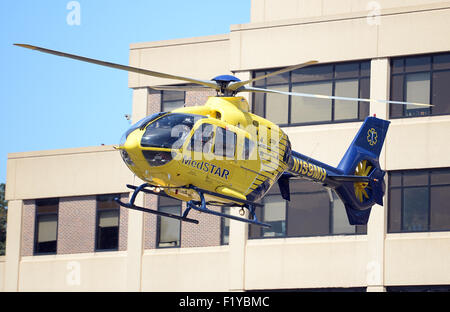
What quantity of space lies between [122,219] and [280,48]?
35.8ft

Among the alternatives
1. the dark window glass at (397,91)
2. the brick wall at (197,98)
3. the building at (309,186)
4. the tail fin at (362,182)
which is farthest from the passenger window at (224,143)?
the brick wall at (197,98)

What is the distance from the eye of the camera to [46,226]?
4484cm

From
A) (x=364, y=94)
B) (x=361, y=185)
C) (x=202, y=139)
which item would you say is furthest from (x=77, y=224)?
(x=202, y=139)

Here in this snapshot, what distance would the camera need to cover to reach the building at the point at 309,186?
3716 centimetres

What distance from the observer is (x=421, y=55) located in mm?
37750

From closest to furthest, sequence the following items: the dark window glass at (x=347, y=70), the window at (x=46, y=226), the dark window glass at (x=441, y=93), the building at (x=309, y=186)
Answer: the building at (x=309, y=186) < the dark window glass at (x=441, y=93) < the dark window glass at (x=347, y=70) < the window at (x=46, y=226)

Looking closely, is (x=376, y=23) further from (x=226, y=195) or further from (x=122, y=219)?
(x=226, y=195)

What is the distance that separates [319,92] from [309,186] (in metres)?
4.02

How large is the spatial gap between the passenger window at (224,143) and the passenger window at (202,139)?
0.22 metres

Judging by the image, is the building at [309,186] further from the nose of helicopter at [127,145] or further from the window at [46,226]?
the nose of helicopter at [127,145]

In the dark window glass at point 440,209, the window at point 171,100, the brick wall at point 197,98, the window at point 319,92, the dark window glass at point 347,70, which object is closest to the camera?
the dark window glass at point 440,209

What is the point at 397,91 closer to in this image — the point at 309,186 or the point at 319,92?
the point at 319,92

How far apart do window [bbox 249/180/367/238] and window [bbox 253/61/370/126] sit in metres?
3.02

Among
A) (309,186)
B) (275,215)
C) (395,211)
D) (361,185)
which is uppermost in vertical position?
(309,186)
